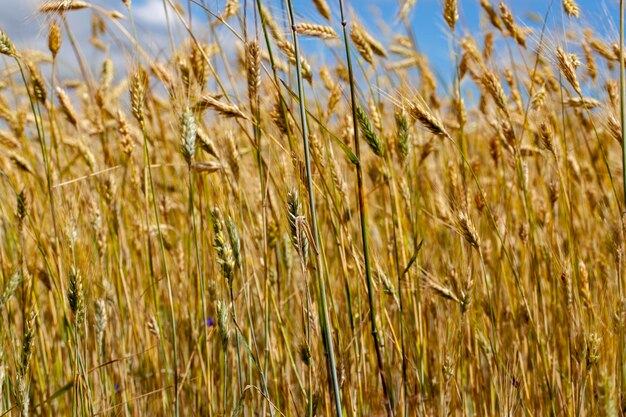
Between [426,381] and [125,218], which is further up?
[125,218]

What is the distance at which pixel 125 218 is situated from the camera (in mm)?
2107

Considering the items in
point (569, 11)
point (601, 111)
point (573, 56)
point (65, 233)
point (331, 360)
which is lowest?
point (331, 360)

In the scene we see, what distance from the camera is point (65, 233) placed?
1.20 meters

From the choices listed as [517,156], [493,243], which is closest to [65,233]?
[517,156]

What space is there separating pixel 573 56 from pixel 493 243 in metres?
0.74

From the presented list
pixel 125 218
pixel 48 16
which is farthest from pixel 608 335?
pixel 125 218

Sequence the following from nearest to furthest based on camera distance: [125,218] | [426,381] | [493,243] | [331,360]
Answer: [331,360] → [426,381] → [493,243] → [125,218]

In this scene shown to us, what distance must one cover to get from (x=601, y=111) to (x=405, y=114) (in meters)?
0.47

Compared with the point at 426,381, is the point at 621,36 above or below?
above

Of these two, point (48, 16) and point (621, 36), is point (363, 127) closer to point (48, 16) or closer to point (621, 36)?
point (621, 36)

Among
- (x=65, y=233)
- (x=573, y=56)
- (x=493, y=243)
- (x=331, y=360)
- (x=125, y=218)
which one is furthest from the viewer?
(x=125, y=218)

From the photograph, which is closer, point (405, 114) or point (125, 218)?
point (405, 114)

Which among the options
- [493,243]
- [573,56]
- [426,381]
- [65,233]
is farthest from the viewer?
[493,243]

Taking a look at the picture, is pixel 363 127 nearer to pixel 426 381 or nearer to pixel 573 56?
pixel 573 56
